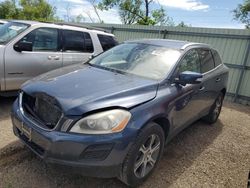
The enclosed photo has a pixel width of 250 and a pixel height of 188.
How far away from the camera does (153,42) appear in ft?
13.2

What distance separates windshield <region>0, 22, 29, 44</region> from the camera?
475 cm

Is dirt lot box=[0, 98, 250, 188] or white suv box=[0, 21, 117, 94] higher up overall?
white suv box=[0, 21, 117, 94]

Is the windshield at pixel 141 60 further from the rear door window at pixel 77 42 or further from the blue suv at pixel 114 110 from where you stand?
the rear door window at pixel 77 42

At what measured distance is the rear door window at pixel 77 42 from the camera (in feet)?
17.8

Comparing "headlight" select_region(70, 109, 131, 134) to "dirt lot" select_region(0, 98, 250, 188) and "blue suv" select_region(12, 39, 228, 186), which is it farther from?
"dirt lot" select_region(0, 98, 250, 188)

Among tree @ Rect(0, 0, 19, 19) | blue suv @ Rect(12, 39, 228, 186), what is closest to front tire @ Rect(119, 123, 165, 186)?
blue suv @ Rect(12, 39, 228, 186)

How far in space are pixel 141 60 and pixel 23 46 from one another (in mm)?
2491

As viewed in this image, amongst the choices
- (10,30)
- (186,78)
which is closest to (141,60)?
(186,78)

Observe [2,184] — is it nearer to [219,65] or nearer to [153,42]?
[153,42]

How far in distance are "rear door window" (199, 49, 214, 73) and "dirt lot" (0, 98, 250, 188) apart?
1.24 m

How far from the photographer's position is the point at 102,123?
2.31 metres

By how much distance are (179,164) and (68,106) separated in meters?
1.92

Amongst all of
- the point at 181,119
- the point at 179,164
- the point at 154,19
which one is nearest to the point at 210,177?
the point at 179,164

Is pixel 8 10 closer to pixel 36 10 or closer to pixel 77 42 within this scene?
pixel 36 10
